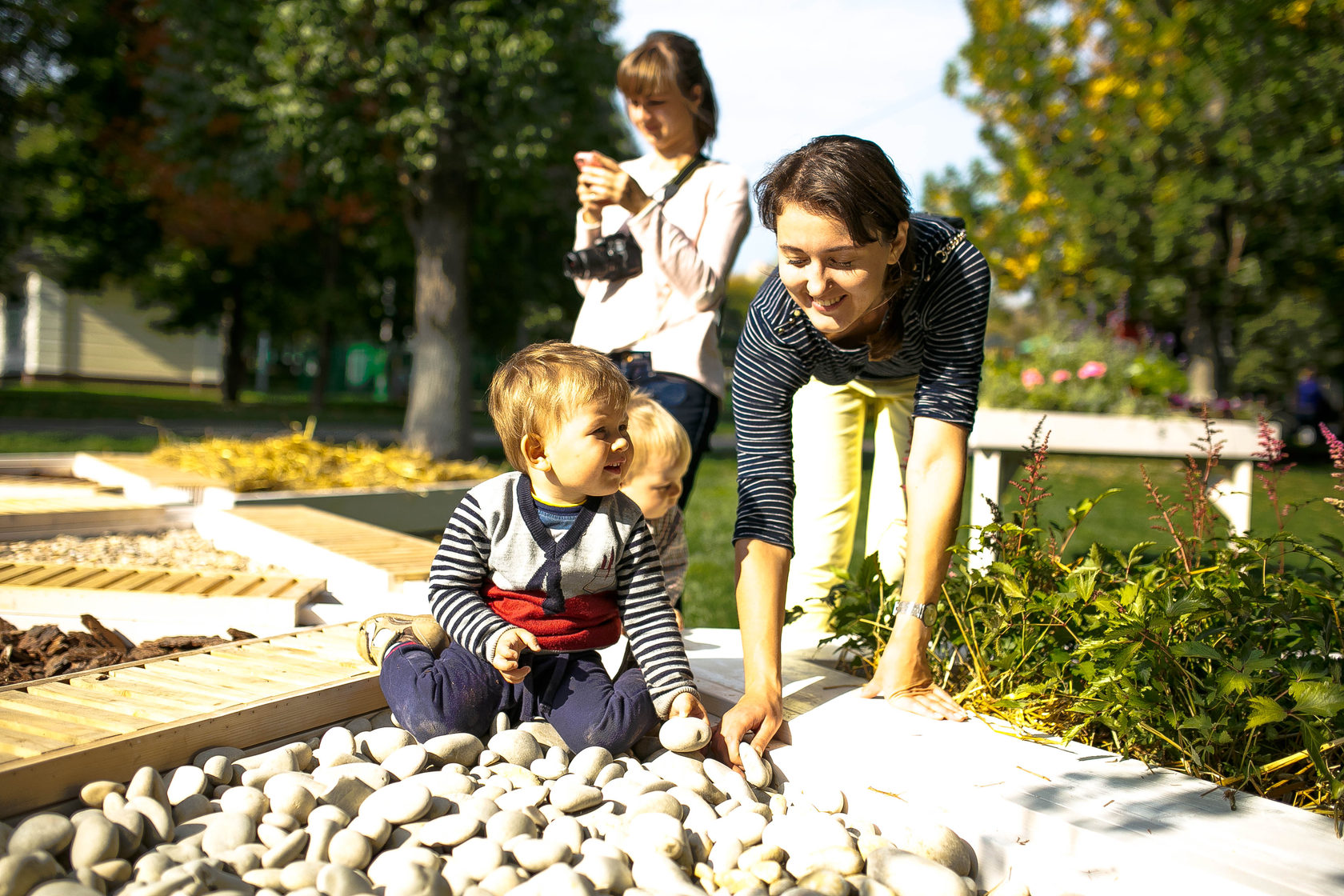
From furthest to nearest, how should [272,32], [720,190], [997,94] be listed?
1. [997,94]
2. [272,32]
3. [720,190]

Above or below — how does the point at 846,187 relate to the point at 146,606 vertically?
above

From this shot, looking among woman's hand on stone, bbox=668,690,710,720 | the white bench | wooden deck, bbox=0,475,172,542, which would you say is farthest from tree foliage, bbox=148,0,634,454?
woman's hand on stone, bbox=668,690,710,720

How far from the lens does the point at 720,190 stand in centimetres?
335

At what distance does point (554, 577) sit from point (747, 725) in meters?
0.59

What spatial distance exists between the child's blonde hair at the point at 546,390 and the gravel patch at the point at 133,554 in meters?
1.84

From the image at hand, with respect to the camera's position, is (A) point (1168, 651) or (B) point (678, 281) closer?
(A) point (1168, 651)

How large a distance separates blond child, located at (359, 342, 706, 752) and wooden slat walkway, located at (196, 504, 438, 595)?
1.18m

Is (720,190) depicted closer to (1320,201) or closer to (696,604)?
(696,604)

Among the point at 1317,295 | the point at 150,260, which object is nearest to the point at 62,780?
the point at 1317,295

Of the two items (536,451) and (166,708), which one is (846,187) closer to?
(536,451)

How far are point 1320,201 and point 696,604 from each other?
14.6 metres

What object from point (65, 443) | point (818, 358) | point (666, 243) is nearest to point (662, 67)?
point (666, 243)

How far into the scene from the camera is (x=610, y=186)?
3.09 metres

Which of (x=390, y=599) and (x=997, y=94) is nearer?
(x=390, y=599)
